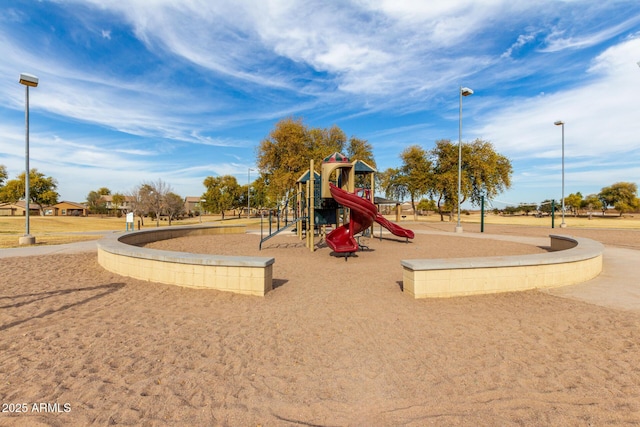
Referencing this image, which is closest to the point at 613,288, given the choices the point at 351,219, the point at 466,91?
the point at 351,219

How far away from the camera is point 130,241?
12.8 meters

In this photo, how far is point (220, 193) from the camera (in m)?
67.4

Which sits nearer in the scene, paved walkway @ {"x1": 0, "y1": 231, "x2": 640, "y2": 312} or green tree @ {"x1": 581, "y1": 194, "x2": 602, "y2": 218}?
paved walkway @ {"x1": 0, "y1": 231, "x2": 640, "y2": 312}

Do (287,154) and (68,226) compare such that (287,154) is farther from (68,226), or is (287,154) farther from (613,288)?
(613,288)

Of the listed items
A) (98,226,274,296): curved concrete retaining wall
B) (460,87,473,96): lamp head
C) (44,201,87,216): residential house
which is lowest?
(98,226,274,296): curved concrete retaining wall

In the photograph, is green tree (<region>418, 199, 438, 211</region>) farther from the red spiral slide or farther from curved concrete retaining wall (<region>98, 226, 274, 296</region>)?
curved concrete retaining wall (<region>98, 226, 274, 296</region>)

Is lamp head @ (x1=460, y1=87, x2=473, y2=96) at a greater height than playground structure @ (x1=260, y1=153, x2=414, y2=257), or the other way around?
lamp head @ (x1=460, y1=87, x2=473, y2=96)

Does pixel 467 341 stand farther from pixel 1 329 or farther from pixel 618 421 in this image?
pixel 1 329

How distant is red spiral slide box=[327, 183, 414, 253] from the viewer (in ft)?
35.0

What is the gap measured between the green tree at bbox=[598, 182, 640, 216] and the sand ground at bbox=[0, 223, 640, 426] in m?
97.9

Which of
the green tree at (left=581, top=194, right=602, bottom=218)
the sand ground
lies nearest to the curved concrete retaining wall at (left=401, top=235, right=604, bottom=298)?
the sand ground

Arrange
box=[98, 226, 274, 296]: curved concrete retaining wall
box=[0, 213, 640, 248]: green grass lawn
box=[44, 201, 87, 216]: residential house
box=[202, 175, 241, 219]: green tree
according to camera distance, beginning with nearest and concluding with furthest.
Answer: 1. box=[98, 226, 274, 296]: curved concrete retaining wall
2. box=[0, 213, 640, 248]: green grass lawn
3. box=[202, 175, 241, 219]: green tree
4. box=[44, 201, 87, 216]: residential house

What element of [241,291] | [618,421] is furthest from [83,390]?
[618,421]

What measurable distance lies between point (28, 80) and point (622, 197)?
110 m
